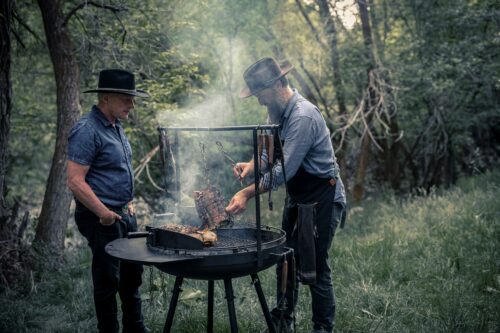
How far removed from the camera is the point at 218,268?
2.79 m

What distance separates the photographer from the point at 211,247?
3053 mm

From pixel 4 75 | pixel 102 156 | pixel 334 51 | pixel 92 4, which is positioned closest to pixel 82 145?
pixel 102 156

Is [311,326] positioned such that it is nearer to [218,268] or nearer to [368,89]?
[218,268]

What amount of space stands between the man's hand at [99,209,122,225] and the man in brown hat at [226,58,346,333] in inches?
39.5

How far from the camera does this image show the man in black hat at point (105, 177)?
3555 mm

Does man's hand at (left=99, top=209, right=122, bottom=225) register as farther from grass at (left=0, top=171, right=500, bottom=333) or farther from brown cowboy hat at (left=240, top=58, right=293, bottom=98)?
brown cowboy hat at (left=240, top=58, right=293, bottom=98)

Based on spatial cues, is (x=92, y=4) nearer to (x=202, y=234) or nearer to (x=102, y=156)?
(x=102, y=156)

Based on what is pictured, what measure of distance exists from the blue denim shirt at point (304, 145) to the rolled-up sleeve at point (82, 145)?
134 cm

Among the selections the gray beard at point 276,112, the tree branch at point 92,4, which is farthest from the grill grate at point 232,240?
the tree branch at point 92,4

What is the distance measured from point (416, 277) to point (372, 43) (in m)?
7.33

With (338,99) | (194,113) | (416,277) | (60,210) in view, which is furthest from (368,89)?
(60,210)

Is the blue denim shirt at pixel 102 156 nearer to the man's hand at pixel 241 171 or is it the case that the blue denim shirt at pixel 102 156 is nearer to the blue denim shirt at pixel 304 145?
the man's hand at pixel 241 171

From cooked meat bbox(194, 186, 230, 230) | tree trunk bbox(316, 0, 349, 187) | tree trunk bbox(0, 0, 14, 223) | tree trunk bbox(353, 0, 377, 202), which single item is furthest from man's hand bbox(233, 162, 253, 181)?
tree trunk bbox(316, 0, 349, 187)

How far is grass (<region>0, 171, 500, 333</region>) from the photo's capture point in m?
4.11
